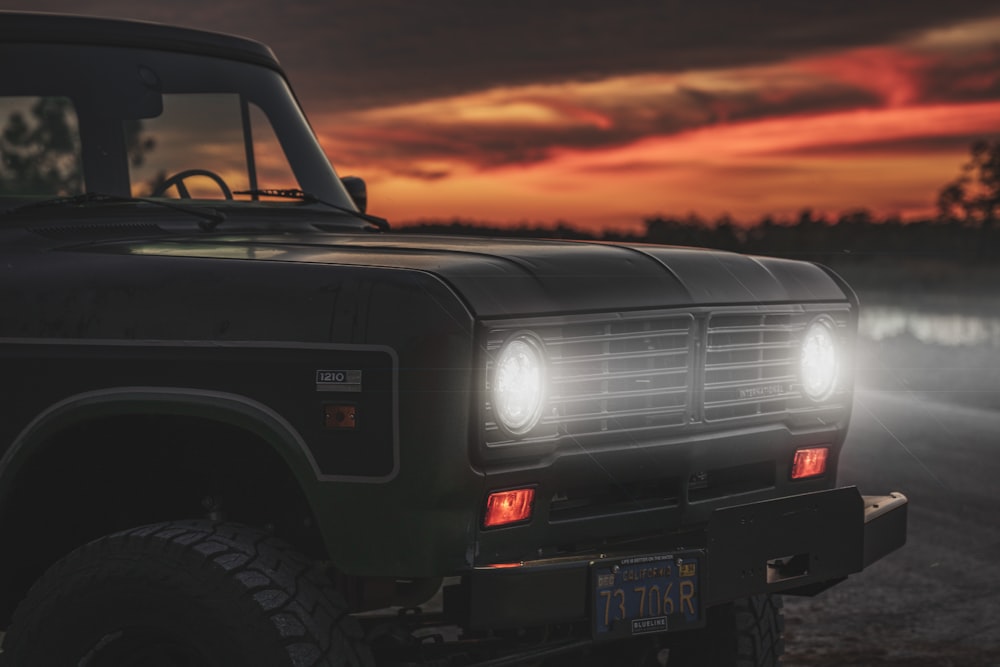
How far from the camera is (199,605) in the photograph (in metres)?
4.22

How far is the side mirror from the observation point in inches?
272

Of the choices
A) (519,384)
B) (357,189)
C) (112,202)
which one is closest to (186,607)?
(519,384)

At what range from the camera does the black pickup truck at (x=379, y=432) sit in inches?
164

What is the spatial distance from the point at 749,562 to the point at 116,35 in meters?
2.93

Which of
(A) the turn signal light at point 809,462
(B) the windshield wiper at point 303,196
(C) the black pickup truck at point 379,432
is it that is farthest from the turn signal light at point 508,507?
(B) the windshield wiper at point 303,196

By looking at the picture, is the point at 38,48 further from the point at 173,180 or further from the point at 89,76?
the point at 173,180

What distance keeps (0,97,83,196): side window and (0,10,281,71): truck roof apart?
0.76ft

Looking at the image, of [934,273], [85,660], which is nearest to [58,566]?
[85,660]

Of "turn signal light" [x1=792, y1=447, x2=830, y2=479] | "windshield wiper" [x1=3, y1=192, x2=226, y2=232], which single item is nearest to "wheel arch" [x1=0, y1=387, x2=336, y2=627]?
"windshield wiper" [x1=3, y1=192, x2=226, y2=232]

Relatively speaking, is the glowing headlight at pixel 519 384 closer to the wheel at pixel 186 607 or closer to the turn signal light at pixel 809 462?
the wheel at pixel 186 607

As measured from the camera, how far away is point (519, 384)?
4348mm

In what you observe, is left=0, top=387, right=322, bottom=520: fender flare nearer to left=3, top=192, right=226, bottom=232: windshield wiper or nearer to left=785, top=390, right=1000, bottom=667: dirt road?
left=3, top=192, right=226, bottom=232: windshield wiper

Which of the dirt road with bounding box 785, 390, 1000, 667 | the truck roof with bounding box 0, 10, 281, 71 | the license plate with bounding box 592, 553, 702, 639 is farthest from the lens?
the dirt road with bounding box 785, 390, 1000, 667

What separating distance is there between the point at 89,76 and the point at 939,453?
1088 cm
